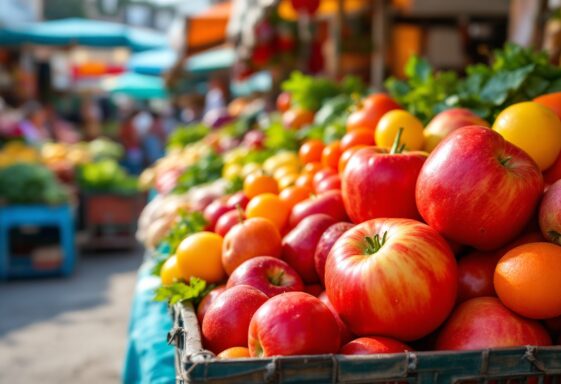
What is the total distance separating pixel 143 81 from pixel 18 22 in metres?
6.52

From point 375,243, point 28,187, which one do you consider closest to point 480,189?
point 375,243

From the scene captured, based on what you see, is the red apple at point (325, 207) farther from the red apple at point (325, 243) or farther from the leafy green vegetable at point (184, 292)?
the leafy green vegetable at point (184, 292)

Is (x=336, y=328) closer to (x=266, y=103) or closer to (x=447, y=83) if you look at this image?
(x=447, y=83)

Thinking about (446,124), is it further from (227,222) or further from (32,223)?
(32,223)

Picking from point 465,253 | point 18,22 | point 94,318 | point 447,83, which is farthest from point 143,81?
point 465,253

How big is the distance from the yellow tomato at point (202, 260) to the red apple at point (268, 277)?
291mm

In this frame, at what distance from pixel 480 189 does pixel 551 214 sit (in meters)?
0.18

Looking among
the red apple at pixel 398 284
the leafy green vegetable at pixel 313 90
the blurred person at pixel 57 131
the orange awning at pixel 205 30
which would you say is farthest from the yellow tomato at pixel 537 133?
the blurred person at pixel 57 131

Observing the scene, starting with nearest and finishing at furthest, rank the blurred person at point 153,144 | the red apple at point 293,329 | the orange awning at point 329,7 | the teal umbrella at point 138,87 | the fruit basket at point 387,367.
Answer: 1. the fruit basket at point 387,367
2. the red apple at point 293,329
3. the orange awning at point 329,7
4. the blurred person at point 153,144
5. the teal umbrella at point 138,87

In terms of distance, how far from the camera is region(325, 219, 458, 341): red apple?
1.27m

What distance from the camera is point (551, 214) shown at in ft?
4.52

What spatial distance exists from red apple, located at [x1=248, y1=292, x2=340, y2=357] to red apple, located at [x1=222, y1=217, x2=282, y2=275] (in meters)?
0.51

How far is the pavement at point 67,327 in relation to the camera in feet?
13.4

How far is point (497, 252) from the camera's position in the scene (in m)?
1.48
